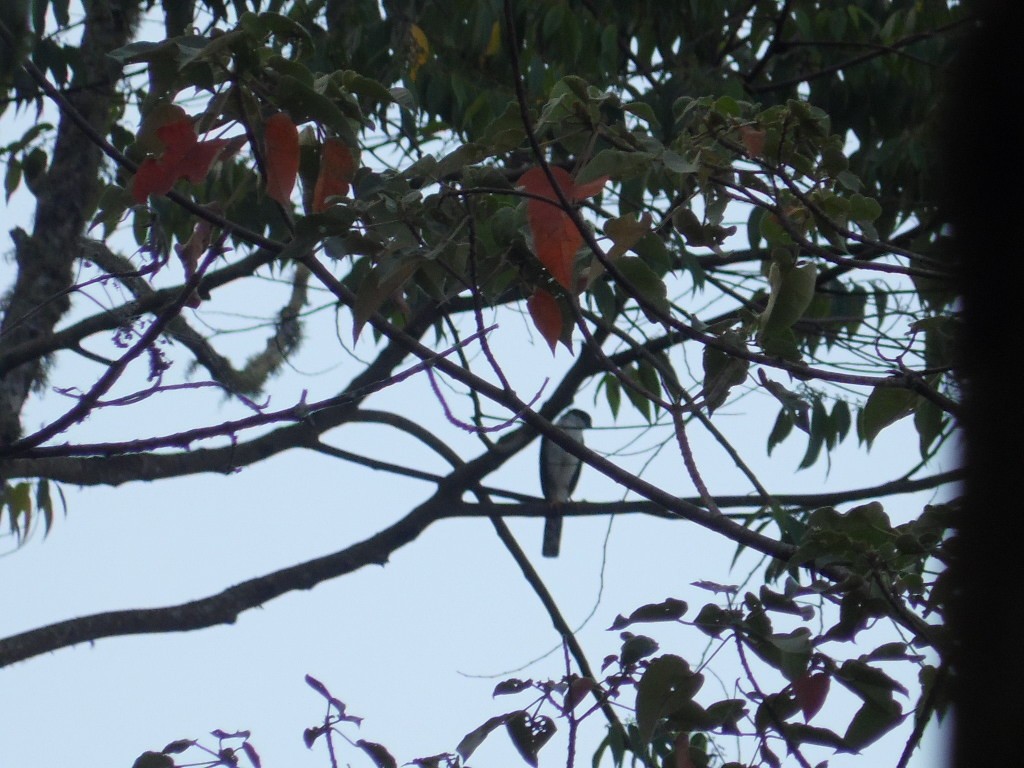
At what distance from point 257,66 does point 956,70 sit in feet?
4.94

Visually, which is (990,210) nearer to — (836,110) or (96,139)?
(96,139)

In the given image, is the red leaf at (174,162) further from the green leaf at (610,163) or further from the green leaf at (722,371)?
the green leaf at (722,371)

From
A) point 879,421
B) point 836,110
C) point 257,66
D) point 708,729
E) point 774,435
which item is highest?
point 836,110

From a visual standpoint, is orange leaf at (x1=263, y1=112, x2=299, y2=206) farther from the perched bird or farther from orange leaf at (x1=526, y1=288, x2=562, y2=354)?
the perched bird

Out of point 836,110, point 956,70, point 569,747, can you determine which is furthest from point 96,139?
point 836,110

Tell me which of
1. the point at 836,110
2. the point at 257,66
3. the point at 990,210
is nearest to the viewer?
the point at 990,210

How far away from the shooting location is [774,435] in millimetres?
4426

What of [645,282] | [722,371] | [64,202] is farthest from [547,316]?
[64,202]

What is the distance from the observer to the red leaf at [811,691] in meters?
1.84

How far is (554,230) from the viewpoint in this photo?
6.34 ft

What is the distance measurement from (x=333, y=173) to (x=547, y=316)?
0.47 metres

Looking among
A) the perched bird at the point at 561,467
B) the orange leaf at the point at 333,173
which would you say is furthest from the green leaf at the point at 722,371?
the perched bird at the point at 561,467

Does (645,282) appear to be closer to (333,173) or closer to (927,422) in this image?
(333,173)

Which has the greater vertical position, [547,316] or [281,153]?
[281,153]
